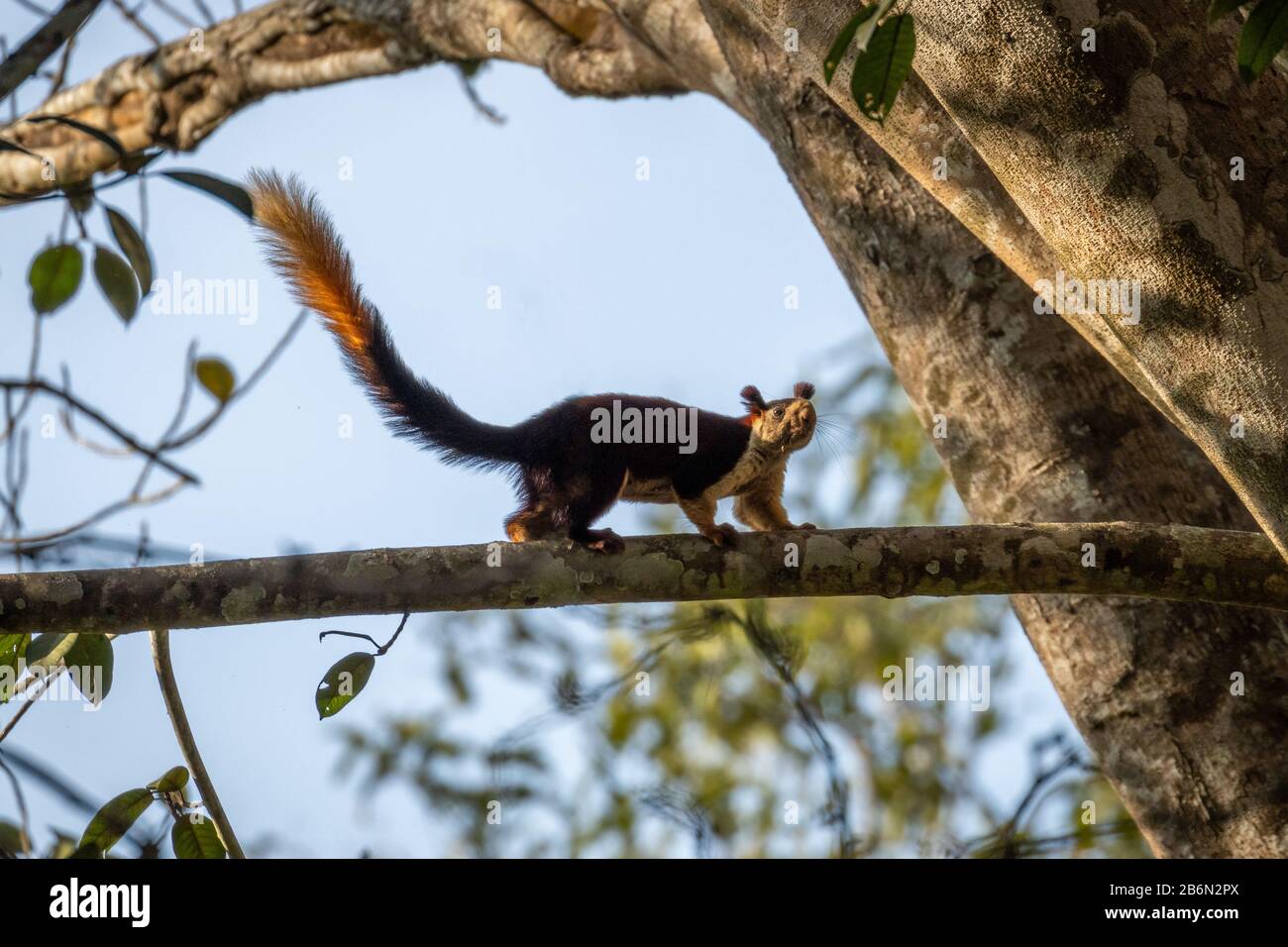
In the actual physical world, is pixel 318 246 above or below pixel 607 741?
above

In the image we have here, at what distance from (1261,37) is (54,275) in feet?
9.48

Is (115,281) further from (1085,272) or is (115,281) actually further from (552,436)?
(1085,272)

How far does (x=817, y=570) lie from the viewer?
2750mm

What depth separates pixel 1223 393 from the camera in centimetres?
233

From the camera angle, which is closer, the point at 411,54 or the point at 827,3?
the point at 827,3

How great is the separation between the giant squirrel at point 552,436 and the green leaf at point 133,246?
0.42 metres

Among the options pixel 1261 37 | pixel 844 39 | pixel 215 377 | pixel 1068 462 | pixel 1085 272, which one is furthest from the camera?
pixel 215 377

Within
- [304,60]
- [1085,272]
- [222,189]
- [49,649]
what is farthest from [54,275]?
[304,60]

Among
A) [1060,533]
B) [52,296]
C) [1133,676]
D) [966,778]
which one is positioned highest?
[52,296]

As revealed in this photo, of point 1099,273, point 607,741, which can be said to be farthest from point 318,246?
point 607,741

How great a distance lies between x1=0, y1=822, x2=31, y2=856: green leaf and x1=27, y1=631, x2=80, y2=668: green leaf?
60 centimetres

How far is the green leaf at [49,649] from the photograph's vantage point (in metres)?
2.91
